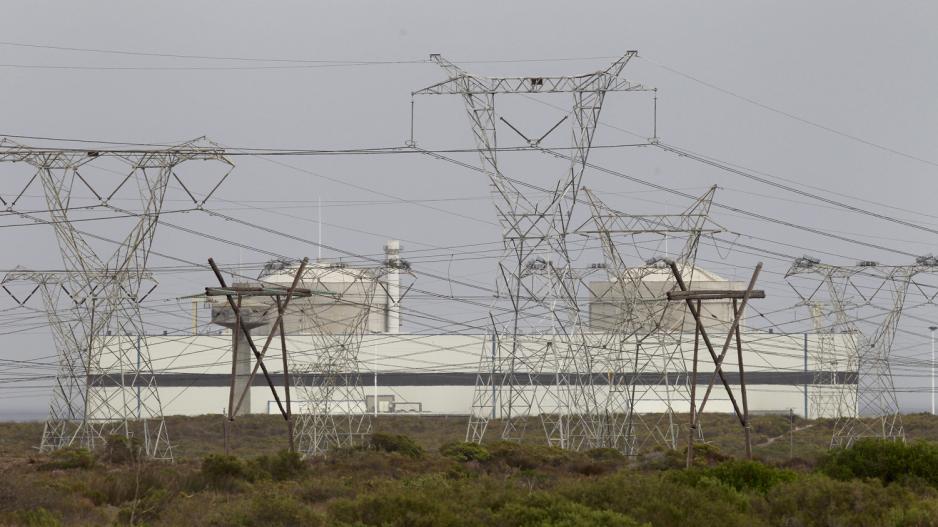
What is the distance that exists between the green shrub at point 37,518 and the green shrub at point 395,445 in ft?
81.2

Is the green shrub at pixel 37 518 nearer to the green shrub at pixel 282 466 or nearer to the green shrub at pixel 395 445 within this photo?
the green shrub at pixel 282 466

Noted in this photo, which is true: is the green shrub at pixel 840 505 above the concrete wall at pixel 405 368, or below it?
below

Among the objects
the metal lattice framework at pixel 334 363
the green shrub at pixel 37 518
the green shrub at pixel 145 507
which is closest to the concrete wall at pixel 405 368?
the metal lattice framework at pixel 334 363

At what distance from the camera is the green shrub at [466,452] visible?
47.8 m


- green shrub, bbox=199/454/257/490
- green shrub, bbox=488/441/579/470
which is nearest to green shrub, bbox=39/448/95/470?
green shrub, bbox=199/454/257/490

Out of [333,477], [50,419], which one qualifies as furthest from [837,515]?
[50,419]

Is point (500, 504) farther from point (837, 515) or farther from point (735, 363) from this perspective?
point (735, 363)

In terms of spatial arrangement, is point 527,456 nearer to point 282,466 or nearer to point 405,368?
point 282,466

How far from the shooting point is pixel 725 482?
105 ft

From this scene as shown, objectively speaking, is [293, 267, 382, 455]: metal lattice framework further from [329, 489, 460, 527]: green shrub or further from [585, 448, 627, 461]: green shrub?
[329, 489, 460, 527]: green shrub

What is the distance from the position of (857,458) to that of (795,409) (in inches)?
2666

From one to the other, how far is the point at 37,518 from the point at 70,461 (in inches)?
807

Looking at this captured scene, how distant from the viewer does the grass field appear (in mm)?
25234

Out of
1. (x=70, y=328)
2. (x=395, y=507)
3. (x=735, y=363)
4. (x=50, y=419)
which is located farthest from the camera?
(x=735, y=363)
